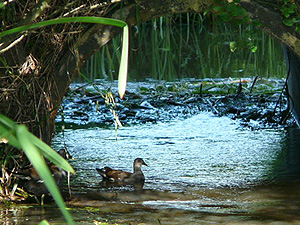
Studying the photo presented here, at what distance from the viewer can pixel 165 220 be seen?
11.3ft

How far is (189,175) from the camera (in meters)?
4.78

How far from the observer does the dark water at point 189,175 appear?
11.7 ft

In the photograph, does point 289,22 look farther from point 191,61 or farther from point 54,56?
point 191,61

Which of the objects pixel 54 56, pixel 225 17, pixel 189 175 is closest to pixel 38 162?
pixel 54 56

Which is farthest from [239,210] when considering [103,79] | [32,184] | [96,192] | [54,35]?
[103,79]

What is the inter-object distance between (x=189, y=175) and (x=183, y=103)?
3228 millimetres

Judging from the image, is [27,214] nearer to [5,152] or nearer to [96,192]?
[5,152]

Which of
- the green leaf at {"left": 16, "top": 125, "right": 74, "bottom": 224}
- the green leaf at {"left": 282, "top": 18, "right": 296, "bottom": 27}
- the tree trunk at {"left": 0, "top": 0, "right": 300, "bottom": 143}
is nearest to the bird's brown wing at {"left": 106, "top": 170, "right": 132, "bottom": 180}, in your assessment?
the tree trunk at {"left": 0, "top": 0, "right": 300, "bottom": 143}

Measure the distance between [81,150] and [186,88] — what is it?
325 centimetres

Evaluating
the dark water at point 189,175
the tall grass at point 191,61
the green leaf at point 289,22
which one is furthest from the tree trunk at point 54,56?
the tall grass at point 191,61

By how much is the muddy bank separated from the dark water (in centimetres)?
36

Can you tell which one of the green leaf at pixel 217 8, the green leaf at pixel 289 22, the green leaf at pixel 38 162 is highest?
the green leaf at pixel 217 8

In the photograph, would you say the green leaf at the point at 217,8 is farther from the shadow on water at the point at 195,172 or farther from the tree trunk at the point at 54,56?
the shadow on water at the point at 195,172

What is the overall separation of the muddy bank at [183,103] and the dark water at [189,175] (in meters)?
0.36
